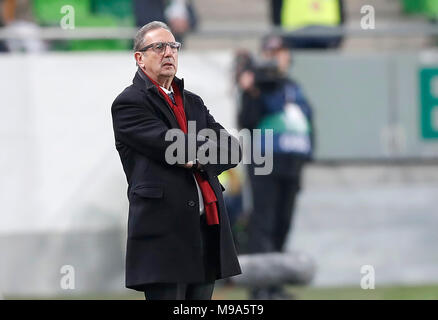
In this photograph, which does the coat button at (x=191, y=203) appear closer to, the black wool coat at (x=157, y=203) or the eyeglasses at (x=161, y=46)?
the black wool coat at (x=157, y=203)

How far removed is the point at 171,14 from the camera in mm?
11414

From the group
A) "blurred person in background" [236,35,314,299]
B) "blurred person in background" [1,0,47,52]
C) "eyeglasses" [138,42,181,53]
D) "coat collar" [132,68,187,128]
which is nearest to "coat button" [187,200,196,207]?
"coat collar" [132,68,187,128]

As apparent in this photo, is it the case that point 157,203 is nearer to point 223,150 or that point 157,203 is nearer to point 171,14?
point 223,150

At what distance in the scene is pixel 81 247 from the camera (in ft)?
33.0

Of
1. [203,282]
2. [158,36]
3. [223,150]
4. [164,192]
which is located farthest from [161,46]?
[203,282]

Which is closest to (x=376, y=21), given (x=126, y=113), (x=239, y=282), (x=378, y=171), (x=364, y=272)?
(x=378, y=171)

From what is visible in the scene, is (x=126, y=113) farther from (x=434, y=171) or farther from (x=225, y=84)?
(x=434, y=171)

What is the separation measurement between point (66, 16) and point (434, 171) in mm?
3666

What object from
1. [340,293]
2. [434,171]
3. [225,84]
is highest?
[225,84]

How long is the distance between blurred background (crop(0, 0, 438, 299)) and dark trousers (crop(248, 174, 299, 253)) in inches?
8.9

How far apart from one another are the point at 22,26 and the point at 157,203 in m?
6.04

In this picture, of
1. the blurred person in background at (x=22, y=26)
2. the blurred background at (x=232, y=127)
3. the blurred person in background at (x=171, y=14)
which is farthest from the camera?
the blurred person in background at (x=171, y=14)

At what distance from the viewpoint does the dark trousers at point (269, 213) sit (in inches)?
395

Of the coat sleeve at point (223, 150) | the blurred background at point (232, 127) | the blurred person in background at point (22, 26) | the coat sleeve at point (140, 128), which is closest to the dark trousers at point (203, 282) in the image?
the coat sleeve at point (223, 150)
